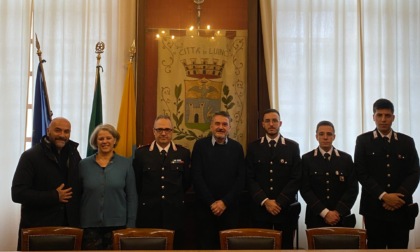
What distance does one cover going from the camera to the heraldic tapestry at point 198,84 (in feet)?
16.4

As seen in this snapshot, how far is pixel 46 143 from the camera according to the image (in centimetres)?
372

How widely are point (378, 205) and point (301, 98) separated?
1476mm

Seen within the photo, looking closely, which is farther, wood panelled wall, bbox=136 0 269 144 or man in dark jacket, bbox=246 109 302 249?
wood panelled wall, bbox=136 0 269 144

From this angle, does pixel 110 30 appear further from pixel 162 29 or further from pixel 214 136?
pixel 214 136

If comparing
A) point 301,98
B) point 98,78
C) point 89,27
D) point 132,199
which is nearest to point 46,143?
point 132,199

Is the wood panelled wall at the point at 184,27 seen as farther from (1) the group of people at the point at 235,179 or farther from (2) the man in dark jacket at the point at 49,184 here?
(2) the man in dark jacket at the point at 49,184

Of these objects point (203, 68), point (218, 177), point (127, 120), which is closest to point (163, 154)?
point (218, 177)

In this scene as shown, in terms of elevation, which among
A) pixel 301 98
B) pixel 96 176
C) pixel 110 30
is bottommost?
pixel 96 176

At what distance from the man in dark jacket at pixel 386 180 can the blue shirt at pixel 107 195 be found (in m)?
1.90

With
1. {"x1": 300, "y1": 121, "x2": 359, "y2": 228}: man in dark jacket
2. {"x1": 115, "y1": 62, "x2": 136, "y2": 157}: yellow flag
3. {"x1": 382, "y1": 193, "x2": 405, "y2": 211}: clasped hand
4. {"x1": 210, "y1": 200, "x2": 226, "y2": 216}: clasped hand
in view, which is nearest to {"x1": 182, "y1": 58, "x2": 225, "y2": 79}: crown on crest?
{"x1": 115, "y1": 62, "x2": 136, "y2": 157}: yellow flag

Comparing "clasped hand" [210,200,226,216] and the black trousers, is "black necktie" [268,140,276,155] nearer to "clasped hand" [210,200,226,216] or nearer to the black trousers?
"clasped hand" [210,200,226,216]

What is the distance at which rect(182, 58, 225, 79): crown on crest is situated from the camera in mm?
5020

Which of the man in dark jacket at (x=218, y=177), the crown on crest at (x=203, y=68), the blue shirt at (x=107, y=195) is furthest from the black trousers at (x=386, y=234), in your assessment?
the crown on crest at (x=203, y=68)

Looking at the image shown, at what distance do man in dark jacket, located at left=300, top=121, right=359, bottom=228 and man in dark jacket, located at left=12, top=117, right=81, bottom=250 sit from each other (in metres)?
1.87
